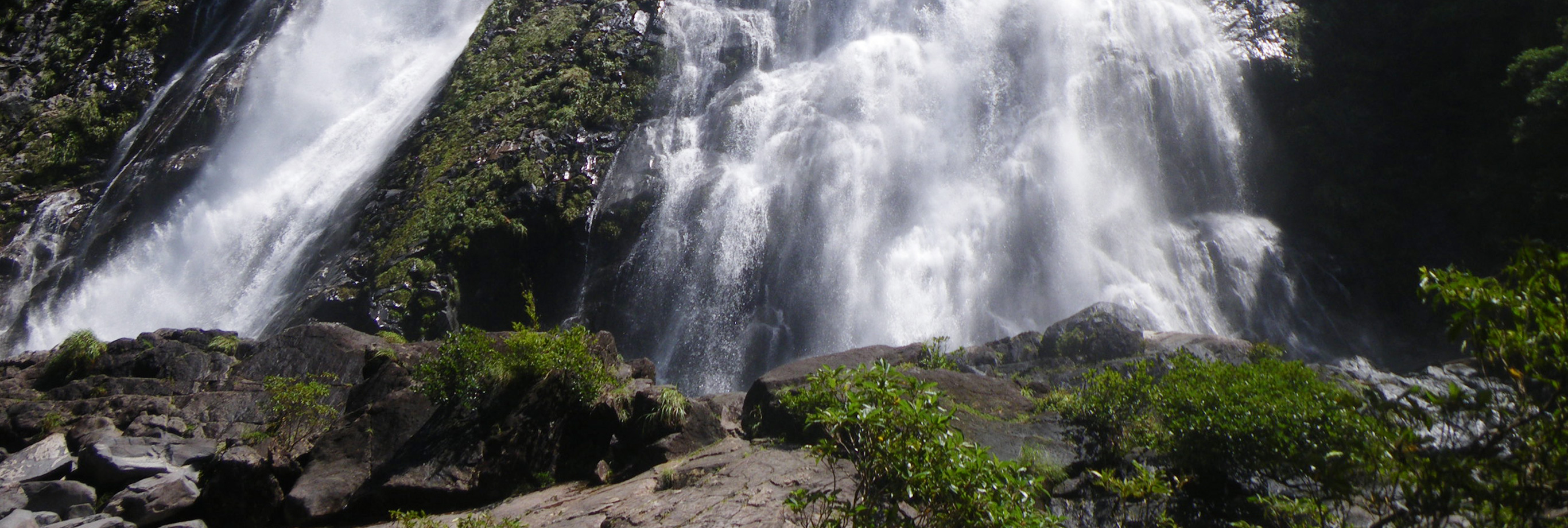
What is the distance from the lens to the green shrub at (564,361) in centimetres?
782

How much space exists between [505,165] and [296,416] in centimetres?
925

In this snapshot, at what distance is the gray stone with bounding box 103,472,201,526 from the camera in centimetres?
711

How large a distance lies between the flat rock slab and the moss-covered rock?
843 cm

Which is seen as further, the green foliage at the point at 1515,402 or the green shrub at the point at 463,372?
the green shrub at the point at 463,372

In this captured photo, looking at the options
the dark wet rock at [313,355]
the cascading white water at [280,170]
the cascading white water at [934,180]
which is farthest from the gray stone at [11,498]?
the cascading white water at [934,180]

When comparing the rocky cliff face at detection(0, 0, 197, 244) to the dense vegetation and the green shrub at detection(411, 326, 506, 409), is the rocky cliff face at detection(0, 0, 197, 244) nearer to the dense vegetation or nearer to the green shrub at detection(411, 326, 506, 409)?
the green shrub at detection(411, 326, 506, 409)

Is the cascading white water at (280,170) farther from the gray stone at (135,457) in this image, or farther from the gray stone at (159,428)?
the gray stone at (135,457)

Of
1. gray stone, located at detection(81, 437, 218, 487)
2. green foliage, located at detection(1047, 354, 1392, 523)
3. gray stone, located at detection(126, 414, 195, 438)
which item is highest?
gray stone, located at detection(126, 414, 195, 438)

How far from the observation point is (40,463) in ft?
27.4

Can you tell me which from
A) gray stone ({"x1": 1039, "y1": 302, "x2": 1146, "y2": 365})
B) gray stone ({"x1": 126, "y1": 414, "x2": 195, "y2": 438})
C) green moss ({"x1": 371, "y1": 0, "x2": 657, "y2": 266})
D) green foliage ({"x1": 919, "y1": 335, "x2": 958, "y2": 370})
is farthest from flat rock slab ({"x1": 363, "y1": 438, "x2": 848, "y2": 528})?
green moss ({"x1": 371, "y1": 0, "x2": 657, "y2": 266})

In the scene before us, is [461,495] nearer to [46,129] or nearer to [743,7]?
[743,7]

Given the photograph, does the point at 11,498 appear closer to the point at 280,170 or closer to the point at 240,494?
the point at 240,494

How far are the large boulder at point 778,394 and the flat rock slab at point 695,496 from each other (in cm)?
40

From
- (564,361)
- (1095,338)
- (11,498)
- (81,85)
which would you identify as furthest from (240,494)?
(81,85)
